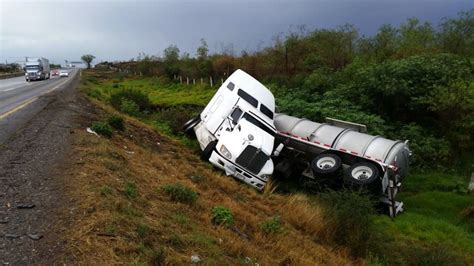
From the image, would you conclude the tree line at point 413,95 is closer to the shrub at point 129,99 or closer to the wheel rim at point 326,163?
the wheel rim at point 326,163

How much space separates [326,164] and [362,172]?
44.7 inches

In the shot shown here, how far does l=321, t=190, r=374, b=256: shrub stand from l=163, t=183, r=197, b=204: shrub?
118 inches

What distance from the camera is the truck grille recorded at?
11.8 m

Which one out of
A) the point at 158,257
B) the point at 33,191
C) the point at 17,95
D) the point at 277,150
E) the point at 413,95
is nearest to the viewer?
the point at 158,257

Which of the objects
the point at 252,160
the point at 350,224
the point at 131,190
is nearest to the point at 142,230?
the point at 131,190

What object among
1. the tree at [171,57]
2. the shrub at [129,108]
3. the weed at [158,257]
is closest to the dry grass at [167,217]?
the weed at [158,257]

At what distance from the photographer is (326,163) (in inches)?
475

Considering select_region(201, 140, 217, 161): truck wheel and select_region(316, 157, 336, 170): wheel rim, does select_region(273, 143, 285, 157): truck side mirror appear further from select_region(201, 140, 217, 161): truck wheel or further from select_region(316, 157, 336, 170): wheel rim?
select_region(201, 140, 217, 161): truck wheel

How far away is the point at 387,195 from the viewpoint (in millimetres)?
11133

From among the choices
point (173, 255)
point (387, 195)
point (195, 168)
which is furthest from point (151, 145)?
point (173, 255)

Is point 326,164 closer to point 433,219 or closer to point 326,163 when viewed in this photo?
point 326,163

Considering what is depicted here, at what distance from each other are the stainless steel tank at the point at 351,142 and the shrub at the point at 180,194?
586 centimetres

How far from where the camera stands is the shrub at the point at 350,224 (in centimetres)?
828

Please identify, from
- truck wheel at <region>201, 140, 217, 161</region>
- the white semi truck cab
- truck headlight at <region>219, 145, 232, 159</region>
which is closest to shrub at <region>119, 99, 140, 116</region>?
the white semi truck cab
